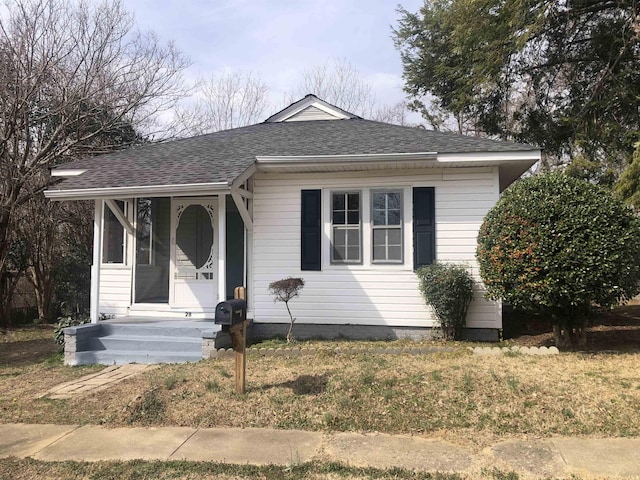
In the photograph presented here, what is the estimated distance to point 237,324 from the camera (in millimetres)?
4875

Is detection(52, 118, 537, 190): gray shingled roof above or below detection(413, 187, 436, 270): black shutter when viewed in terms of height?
above

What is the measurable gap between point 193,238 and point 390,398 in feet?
Answer: 18.9

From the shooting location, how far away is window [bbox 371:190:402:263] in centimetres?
836

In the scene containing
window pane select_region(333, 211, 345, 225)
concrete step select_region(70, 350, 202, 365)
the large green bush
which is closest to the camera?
the large green bush

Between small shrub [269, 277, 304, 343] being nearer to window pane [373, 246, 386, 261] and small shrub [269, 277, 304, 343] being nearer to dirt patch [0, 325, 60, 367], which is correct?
window pane [373, 246, 386, 261]

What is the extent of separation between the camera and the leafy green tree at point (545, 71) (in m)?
11.5

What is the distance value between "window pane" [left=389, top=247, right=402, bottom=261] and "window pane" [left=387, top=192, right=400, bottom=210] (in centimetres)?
73

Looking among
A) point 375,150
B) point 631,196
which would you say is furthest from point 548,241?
point 631,196

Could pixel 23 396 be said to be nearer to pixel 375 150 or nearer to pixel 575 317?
pixel 375 150

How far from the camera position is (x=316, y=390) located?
16.9ft

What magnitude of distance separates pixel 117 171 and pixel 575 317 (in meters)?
8.06

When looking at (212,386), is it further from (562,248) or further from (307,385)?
(562,248)

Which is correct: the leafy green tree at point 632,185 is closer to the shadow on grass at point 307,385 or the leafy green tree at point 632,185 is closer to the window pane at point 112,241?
the shadow on grass at point 307,385

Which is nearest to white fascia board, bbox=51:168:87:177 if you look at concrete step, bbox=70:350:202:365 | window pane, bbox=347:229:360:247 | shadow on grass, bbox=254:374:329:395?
concrete step, bbox=70:350:202:365
